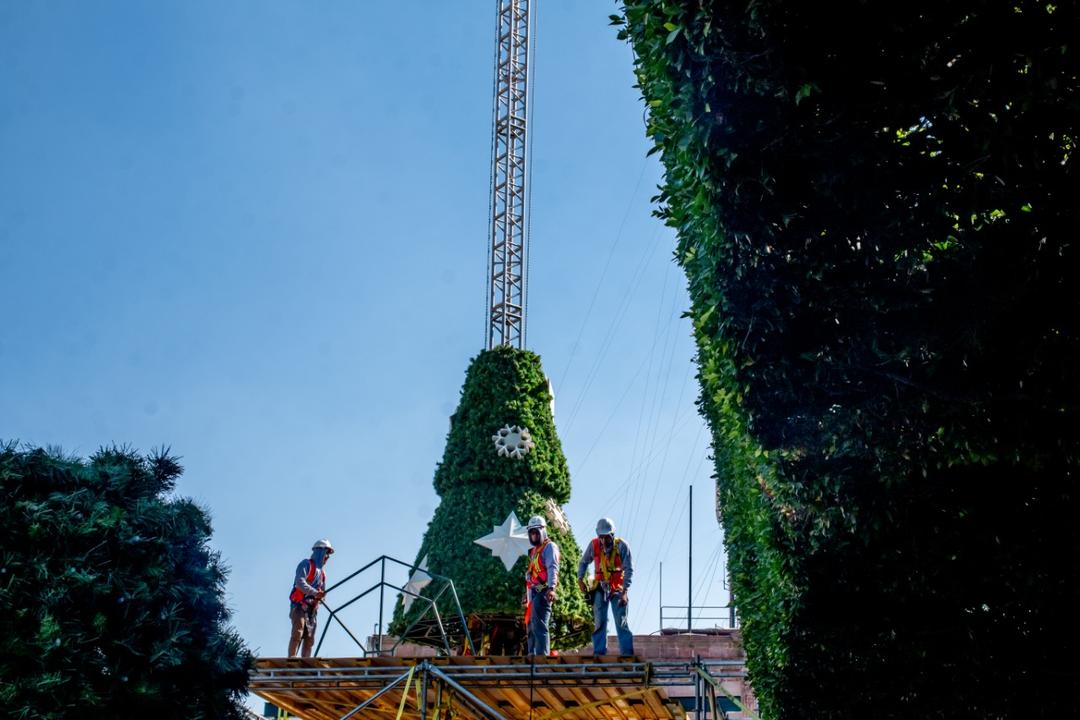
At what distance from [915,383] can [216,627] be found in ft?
15.8

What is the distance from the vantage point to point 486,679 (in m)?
14.2

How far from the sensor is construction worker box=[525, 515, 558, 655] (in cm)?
1517

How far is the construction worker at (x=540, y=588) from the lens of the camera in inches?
597

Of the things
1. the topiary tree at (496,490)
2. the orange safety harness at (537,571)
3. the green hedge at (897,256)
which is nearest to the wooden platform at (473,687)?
the orange safety harness at (537,571)

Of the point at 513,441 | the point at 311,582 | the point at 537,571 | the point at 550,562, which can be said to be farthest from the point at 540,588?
the point at 513,441

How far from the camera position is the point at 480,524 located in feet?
63.4

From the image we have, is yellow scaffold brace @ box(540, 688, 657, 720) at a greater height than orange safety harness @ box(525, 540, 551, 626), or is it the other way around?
orange safety harness @ box(525, 540, 551, 626)

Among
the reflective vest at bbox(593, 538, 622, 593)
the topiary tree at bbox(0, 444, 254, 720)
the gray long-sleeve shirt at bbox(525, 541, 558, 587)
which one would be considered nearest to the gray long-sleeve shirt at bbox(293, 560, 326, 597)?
the gray long-sleeve shirt at bbox(525, 541, 558, 587)

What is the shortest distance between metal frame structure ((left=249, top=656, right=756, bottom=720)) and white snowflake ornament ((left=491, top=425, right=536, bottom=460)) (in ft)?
17.8

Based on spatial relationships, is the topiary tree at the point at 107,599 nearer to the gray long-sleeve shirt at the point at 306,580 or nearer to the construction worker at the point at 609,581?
the construction worker at the point at 609,581

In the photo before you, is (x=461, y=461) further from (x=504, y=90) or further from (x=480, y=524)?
(x=504, y=90)

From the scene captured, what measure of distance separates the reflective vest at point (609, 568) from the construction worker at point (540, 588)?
2.22 feet

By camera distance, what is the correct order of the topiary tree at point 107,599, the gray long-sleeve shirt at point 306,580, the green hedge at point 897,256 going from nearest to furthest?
the topiary tree at point 107,599
the green hedge at point 897,256
the gray long-sleeve shirt at point 306,580

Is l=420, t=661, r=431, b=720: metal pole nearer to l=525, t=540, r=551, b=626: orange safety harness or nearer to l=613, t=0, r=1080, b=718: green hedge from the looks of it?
l=525, t=540, r=551, b=626: orange safety harness
